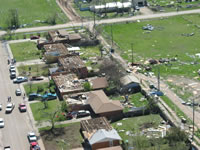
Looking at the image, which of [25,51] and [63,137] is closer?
[63,137]

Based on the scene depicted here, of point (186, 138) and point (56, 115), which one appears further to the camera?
point (56, 115)

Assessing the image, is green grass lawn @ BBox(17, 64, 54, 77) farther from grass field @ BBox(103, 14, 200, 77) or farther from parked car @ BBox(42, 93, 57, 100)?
grass field @ BBox(103, 14, 200, 77)

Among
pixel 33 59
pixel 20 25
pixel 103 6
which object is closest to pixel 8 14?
pixel 20 25

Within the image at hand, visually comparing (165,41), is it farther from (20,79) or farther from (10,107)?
(10,107)

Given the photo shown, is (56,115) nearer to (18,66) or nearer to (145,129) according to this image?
(145,129)

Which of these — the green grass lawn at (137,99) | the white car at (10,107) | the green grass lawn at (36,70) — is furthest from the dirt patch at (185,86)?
the white car at (10,107)

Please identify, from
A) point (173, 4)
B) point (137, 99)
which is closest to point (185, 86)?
point (137, 99)

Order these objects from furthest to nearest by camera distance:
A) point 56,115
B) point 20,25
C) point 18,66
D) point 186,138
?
point 20,25
point 18,66
point 56,115
point 186,138
